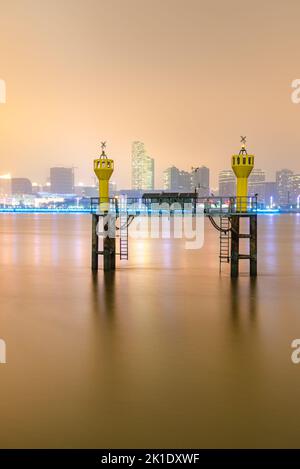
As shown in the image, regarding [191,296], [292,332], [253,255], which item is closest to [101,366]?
[292,332]

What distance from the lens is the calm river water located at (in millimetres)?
11148

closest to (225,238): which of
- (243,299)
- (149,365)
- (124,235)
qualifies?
(243,299)

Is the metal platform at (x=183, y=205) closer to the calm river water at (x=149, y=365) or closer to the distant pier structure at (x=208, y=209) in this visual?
the distant pier structure at (x=208, y=209)

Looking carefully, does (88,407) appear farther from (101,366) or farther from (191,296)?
(191,296)

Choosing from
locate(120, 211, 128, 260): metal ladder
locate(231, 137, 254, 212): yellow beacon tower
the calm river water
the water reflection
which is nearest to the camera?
the calm river water

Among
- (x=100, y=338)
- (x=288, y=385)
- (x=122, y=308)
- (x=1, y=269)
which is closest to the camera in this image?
(x=288, y=385)

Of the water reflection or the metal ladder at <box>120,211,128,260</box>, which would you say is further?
the metal ladder at <box>120,211,128,260</box>

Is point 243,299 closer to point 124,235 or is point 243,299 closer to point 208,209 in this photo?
point 208,209

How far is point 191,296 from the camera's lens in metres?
27.4

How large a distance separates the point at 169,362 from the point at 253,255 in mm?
15105

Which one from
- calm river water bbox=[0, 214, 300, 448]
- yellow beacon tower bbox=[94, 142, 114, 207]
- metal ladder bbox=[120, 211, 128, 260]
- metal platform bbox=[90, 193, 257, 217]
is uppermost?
yellow beacon tower bbox=[94, 142, 114, 207]

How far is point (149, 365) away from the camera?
1563 centimetres

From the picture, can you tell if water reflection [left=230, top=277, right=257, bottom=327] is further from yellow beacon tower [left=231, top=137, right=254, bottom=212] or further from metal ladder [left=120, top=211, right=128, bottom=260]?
metal ladder [left=120, top=211, right=128, bottom=260]

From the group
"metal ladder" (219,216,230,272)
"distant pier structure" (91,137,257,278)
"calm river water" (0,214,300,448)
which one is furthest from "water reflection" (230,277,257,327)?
"metal ladder" (219,216,230,272)
